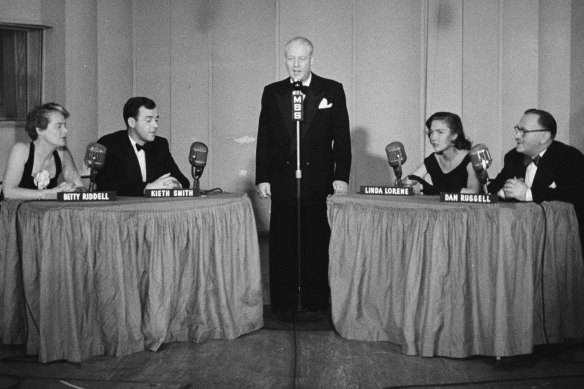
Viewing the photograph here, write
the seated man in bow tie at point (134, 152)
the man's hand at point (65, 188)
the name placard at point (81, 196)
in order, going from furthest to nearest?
the seated man in bow tie at point (134, 152), the man's hand at point (65, 188), the name placard at point (81, 196)

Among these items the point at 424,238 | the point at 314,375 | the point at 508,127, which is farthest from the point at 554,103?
the point at 314,375

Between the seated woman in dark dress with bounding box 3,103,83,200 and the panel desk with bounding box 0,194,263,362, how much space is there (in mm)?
374

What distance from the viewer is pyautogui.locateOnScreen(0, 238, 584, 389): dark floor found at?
10.5 feet

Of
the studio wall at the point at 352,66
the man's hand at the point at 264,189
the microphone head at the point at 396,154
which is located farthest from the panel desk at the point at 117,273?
the studio wall at the point at 352,66

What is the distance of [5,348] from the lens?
3723 millimetres

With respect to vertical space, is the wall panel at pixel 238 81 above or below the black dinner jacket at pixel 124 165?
above

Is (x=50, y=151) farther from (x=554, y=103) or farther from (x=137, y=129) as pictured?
(x=554, y=103)

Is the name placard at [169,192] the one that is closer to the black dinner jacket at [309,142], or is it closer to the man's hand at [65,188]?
the man's hand at [65,188]

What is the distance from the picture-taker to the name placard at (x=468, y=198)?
3.51 meters

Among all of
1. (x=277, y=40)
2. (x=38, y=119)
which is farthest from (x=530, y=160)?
(x=277, y=40)

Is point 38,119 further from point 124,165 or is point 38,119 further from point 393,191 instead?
point 393,191

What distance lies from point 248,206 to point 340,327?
818mm

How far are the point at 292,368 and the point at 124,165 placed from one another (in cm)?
164

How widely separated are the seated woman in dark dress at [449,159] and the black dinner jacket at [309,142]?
19.1 inches
